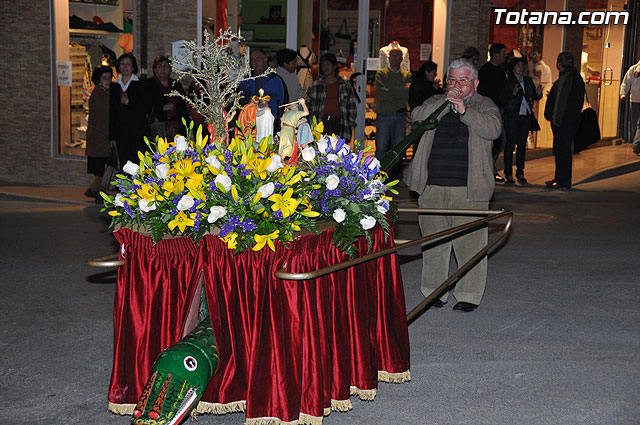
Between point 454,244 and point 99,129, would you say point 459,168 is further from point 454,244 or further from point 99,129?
point 99,129

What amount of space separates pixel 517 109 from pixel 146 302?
1111 centimetres

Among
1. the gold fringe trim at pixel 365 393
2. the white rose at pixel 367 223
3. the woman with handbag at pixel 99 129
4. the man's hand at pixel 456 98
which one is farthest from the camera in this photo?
the woman with handbag at pixel 99 129

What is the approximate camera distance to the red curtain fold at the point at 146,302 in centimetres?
449

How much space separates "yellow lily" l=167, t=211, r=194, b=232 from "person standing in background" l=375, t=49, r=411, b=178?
9.95m

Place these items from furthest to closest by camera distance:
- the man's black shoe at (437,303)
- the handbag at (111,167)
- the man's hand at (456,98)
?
1. the handbag at (111,167)
2. the man's black shoe at (437,303)
3. the man's hand at (456,98)

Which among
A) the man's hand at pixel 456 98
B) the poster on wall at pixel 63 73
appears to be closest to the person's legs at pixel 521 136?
the poster on wall at pixel 63 73

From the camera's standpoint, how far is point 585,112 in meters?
15.1

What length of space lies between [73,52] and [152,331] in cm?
1125

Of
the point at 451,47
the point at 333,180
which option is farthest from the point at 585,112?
the point at 333,180

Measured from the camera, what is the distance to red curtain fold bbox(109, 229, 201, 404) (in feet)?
14.7

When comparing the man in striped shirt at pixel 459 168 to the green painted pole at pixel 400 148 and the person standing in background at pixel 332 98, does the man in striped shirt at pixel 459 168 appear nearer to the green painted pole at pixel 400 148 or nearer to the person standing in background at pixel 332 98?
the green painted pole at pixel 400 148

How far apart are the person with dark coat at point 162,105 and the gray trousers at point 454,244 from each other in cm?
482

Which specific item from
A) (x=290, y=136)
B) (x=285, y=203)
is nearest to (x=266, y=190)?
(x=285, y=203)

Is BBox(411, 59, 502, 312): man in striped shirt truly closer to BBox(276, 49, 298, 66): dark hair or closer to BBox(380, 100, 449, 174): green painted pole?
BBox(380, 100, 449, 174): green painted pole
